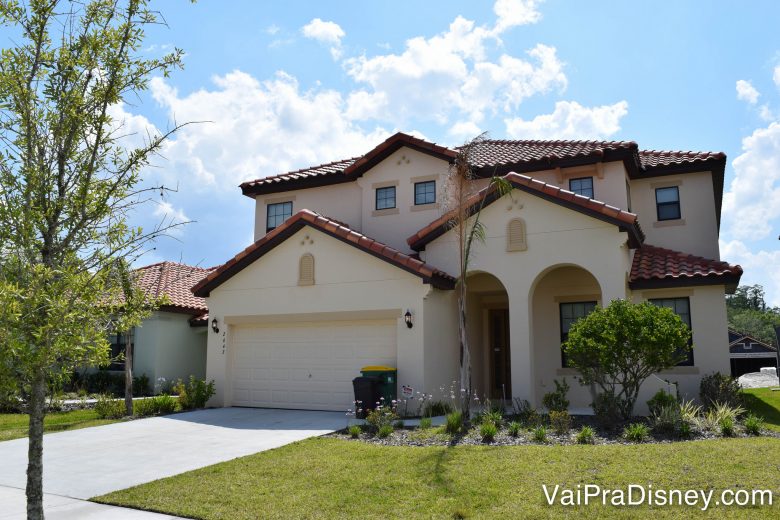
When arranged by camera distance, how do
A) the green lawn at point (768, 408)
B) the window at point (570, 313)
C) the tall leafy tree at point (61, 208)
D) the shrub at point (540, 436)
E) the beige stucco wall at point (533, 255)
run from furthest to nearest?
the window at point (570, 313) → the beige stucco wall at point (533, 255) → the green lawn at point (768, 408) → the shrub at point (540, 436) → the tall leafy tree at point (61, 208)

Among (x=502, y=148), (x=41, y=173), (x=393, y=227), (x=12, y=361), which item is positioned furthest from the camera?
(x=502, y=148)

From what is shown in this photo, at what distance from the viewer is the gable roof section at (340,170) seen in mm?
18750

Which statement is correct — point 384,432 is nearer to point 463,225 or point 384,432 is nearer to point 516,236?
point 463,225

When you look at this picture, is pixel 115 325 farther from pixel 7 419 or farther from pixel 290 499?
pixel 7 419

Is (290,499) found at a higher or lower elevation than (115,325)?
lower

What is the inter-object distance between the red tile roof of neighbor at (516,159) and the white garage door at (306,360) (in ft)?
19.5

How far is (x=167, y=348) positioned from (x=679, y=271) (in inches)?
646

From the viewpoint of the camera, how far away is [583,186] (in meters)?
17.5

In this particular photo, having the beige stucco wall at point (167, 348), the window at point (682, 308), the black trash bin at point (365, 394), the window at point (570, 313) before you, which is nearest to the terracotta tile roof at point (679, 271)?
the window at point (682, 308)

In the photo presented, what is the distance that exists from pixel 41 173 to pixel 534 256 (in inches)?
469

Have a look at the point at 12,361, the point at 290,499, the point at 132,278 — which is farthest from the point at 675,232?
the point at 12,361

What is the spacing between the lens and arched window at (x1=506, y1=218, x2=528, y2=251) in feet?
49.8

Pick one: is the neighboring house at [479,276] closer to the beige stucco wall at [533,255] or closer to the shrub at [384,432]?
the beige stucco wall at [533,255]

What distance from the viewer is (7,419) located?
1515 cm
